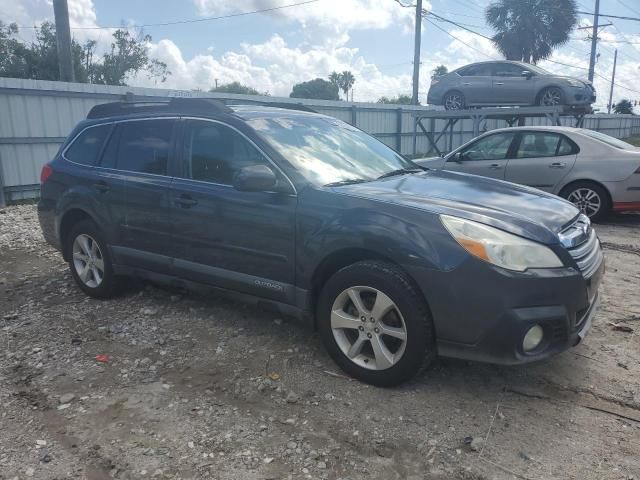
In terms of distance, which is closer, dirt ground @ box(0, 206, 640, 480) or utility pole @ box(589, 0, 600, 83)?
dirt ground @ box(0, 206, 640, 480)

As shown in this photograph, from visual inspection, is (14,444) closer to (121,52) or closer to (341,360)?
(341,360)

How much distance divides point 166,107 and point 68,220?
5.15 feet

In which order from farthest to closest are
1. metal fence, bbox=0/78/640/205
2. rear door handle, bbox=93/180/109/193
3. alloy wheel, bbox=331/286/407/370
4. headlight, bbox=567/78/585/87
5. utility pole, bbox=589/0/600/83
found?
1. utility pole, bbox=589/0/600/83
2. headlight, bbox=567/78/585/87
3. metal fence, bbox=0/78/640/205
4. rear door handle, bbox=93/180/109/193
5. alloy wheel, bbox=331/286/407/370

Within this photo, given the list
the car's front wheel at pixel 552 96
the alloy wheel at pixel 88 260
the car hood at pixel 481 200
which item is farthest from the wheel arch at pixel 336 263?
the car's front wheel at pixel 552 96

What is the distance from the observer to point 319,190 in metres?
3.43

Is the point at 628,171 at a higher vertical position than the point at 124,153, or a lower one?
lower

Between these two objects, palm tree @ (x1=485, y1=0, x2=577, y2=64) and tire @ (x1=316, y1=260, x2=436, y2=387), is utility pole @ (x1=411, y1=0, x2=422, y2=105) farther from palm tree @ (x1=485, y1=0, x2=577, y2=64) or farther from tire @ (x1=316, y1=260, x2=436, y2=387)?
tire @ (x1=316, y1=260, x2=436, y2=387)

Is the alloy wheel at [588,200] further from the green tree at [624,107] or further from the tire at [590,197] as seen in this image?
the green tree at [624,107]

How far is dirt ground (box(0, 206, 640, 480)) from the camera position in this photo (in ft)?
8.46

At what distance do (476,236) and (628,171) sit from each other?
5.74 metres

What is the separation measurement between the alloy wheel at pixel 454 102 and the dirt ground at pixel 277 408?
1122cm

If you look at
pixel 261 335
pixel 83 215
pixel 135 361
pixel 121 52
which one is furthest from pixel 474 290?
pixel 121 52

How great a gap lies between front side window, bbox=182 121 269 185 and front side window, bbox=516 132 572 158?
5736 millimetres

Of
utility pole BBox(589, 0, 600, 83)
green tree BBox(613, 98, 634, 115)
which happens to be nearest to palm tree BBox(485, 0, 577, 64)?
utility pole BBox(589, 0, 600, 83)
